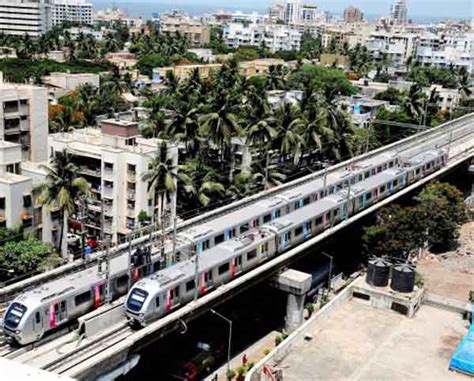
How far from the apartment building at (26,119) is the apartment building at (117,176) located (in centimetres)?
906

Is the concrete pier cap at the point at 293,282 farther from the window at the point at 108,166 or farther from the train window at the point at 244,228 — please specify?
Result: the window at the point at 108,166

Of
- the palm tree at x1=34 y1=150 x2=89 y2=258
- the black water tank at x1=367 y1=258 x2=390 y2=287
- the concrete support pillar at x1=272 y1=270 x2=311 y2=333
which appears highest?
the palm tree at x1=34 y1=150 x2=89 y2=258

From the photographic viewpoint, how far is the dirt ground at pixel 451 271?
49.2 m

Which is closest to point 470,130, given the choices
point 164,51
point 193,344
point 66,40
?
point 193,344

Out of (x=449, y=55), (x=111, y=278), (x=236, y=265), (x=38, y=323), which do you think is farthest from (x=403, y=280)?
(x=449, y=55)

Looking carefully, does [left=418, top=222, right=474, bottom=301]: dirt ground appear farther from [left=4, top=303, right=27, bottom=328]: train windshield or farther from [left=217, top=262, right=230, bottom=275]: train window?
[left=4, top=303, right=27, bottom=328]: train windshield

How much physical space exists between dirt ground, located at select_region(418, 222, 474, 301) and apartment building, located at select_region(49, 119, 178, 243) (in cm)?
2080

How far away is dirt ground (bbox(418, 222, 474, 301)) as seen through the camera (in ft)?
161

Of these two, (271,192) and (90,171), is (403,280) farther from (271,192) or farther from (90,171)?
(90,171)

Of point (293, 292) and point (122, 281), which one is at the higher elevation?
point (122, 281)

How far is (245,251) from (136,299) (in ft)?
30.5

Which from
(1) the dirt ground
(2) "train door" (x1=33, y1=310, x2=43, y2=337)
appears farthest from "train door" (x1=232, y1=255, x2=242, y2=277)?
(1) the dirt ground

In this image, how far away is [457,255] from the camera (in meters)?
56.9

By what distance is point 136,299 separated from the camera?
102 feet
